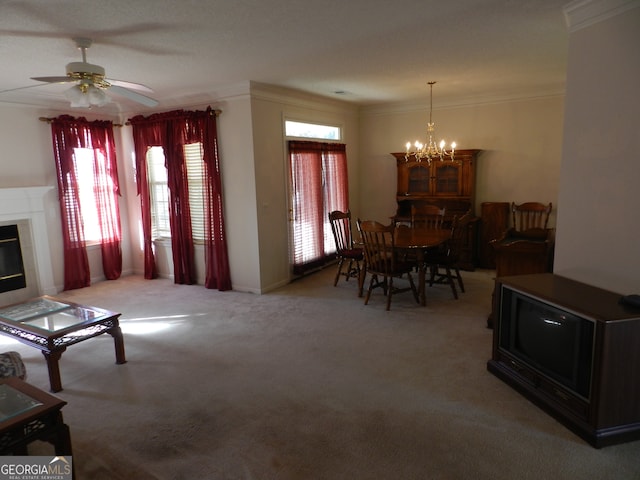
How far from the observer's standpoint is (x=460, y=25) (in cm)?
313

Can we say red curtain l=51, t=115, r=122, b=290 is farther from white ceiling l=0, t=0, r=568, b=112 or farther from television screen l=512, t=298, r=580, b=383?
television screen l=512, t=298, r=580, b=383

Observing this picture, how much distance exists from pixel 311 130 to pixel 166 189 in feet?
7.39

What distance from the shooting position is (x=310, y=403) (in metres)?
2.78

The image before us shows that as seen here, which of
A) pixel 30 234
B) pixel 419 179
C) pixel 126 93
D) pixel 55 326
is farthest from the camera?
pixel 419 179

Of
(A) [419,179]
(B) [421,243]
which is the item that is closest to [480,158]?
(A) [419,179]

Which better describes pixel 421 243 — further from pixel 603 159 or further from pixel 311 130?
pixel 311 130

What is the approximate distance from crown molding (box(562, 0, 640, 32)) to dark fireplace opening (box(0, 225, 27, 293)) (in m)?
6.03

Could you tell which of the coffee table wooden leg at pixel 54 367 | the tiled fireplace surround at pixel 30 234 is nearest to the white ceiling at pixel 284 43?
the tiled fireplace surround at pixel 30 234

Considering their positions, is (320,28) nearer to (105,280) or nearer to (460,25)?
(460,25)

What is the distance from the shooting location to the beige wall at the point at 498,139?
Result: 19.0 feet

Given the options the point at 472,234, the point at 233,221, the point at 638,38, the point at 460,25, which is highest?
the point at 460,25

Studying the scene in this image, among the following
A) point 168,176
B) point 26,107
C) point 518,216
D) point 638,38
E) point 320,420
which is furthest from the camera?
point 518,216

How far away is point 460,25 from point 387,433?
2872 millimetres

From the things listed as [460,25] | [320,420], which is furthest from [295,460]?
[460,25]
